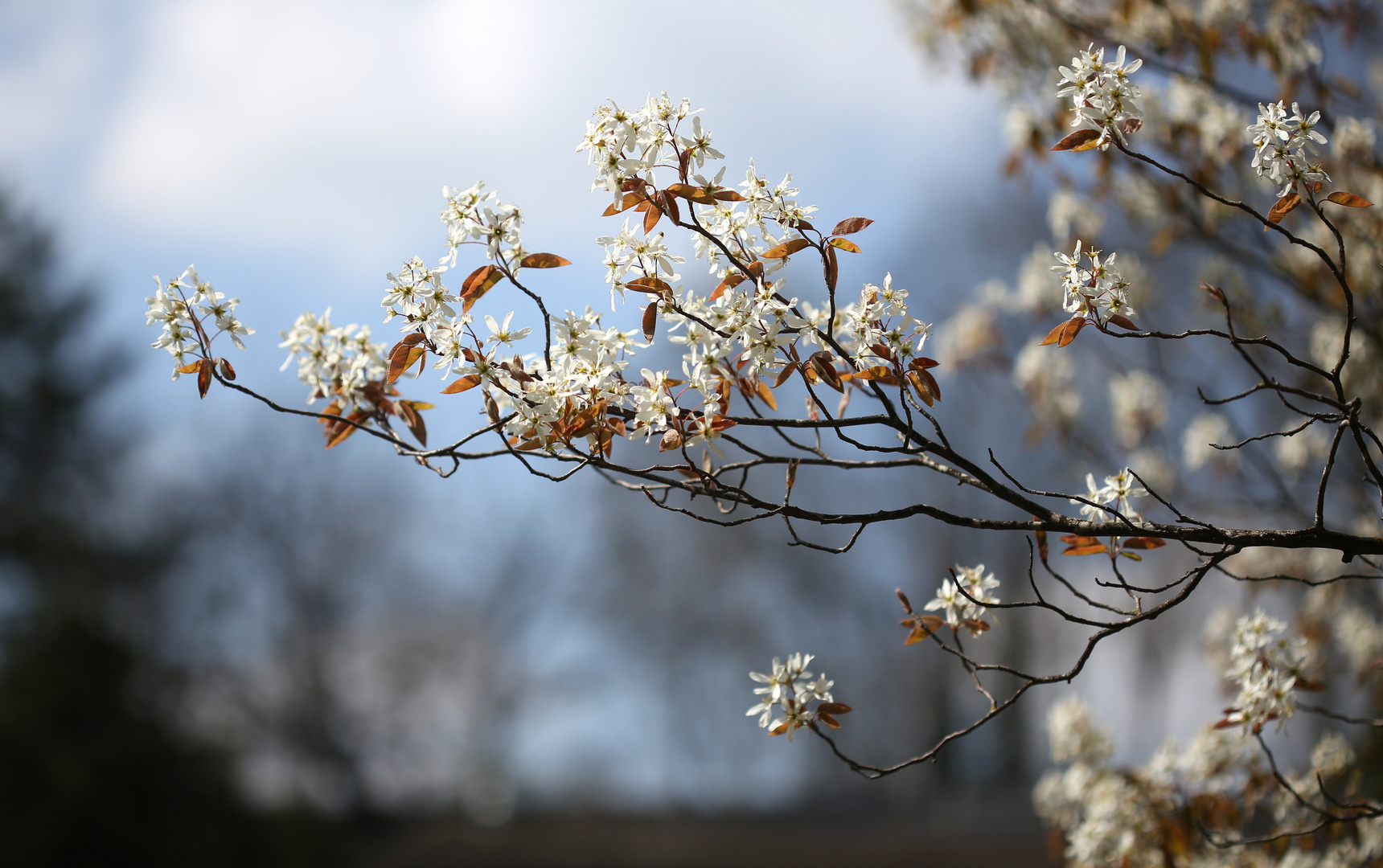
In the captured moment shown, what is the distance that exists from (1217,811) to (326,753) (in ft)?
46.6

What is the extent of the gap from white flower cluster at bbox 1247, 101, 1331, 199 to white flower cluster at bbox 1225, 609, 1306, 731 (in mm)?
1152

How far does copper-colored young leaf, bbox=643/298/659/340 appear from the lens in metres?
1.80

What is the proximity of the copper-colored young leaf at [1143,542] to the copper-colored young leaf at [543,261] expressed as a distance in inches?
47.7

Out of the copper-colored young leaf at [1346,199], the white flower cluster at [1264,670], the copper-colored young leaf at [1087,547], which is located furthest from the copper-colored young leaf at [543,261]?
the white flower cluster at [1264,670]

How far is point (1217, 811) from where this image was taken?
9.38ft

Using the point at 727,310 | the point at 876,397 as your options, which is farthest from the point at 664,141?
the point at 876,397

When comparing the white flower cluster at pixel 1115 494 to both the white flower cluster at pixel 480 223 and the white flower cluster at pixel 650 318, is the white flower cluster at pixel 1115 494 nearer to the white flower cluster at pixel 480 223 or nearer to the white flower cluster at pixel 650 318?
the white flower cluster at pixel 650 318

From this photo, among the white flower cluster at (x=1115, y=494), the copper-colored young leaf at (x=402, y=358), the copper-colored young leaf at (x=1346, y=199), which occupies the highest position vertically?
the copper-colored young leaf at (x=1346, y=199)

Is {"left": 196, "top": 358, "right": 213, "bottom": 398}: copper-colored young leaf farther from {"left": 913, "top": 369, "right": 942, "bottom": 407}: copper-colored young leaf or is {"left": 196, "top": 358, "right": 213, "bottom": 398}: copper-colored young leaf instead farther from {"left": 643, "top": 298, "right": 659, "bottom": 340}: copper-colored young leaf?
{"left": 913, "top": 369, "right": 942, "bottom": 407}: copper-colored young leaf

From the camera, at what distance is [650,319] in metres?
1.81

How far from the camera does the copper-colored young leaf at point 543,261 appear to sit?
5.96 feet

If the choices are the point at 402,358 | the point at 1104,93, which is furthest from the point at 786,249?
the point at 402,358

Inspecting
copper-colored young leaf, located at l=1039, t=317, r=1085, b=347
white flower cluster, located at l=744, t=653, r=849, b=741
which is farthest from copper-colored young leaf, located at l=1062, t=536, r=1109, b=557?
white flower cluster, located at l=744, t=653, r=849, b=741

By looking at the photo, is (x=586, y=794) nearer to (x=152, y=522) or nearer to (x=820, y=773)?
(x=820, y=773)
